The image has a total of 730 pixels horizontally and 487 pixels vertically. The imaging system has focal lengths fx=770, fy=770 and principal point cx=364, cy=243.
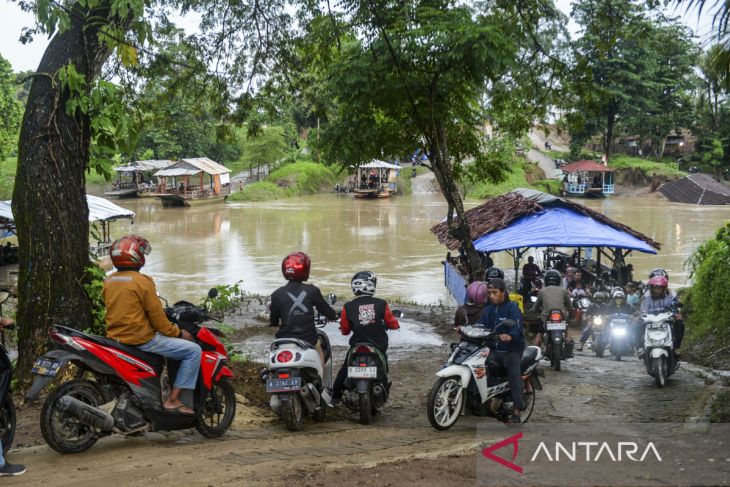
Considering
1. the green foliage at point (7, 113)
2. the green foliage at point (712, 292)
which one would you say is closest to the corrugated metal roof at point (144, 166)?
the green foliage at point (7, 113)

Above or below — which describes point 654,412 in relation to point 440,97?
below

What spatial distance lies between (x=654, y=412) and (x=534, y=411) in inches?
41.0

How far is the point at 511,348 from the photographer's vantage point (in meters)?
6.25

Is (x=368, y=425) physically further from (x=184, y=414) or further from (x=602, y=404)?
(x=602, y=404)

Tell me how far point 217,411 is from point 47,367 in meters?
1.36

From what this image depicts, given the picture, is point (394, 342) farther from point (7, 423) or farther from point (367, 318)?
point (7, 423)

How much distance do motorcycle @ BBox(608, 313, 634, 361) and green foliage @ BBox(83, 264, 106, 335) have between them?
6.52 meters

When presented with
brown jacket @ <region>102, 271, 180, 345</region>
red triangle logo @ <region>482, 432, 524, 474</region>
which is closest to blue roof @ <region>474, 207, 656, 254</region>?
red triangle logo @ <region>482, 432, 524, 474</region>

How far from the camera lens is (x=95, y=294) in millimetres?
6664

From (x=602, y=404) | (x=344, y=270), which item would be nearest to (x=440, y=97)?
(x=602, y=404)

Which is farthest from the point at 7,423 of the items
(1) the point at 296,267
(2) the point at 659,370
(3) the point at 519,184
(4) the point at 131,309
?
(3) the point at 519,184

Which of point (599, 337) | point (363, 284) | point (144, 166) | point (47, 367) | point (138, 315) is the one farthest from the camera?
point (144, 166)

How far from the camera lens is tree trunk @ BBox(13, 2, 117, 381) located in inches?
254

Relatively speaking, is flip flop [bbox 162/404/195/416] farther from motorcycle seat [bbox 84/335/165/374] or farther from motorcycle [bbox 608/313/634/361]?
motorcycle [bbox 608/313/634/361]
